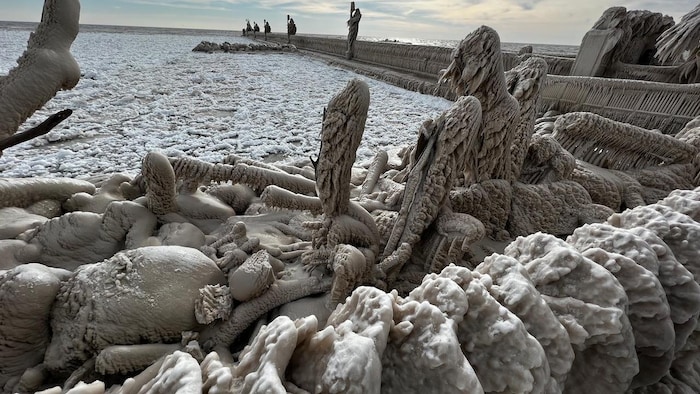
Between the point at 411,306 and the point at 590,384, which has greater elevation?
the point at 411,306

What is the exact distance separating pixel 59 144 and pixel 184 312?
3575mm

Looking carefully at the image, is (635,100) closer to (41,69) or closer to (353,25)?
(41,69)

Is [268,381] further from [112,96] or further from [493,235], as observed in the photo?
[112,96]

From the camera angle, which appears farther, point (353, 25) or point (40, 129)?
point (353, 25)

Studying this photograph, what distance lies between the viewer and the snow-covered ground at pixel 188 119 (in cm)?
343

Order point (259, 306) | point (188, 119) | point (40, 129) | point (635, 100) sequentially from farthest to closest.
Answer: point (188, 119)
point (635, 100)
point (259, 306)
point (40, 129)

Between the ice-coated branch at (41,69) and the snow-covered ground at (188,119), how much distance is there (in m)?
1.84

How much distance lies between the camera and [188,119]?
15.8ft

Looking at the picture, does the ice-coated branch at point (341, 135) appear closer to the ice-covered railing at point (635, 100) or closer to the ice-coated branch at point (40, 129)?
the ice-coated branch at point (40, 129)

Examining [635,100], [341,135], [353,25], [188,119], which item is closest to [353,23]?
[353,25]

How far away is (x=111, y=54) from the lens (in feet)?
36.0

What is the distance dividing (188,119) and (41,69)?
12.4 feet

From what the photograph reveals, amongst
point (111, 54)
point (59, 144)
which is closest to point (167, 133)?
point (59, 144)

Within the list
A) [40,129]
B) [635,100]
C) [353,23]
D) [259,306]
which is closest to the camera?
[40,129]
